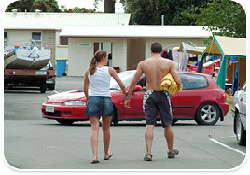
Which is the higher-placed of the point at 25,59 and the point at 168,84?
the point at 168,84

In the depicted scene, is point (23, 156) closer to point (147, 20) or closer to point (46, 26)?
point (46, 26)

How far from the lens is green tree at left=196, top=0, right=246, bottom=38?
29.4m

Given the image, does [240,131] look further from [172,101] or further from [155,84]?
[172,101]

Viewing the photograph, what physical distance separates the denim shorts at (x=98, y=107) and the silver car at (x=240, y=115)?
3152 millimetres

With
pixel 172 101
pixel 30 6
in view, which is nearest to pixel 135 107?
pixel 172 101

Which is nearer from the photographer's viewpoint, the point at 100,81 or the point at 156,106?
the point at 100,81

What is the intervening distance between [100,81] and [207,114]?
7.41m

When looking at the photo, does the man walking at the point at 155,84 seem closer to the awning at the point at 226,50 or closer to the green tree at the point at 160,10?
the awning at the point at 226,50

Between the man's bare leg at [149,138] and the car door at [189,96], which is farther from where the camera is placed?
the car door at [189,96]

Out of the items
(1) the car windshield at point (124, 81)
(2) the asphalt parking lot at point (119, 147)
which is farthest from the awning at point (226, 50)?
(1) the car windshield at point (124, 81)

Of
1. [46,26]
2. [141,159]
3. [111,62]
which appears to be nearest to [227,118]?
[141,159]

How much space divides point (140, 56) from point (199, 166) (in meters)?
Result: 44.8

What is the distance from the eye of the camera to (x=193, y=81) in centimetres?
1641

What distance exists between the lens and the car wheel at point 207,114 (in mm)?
16297
